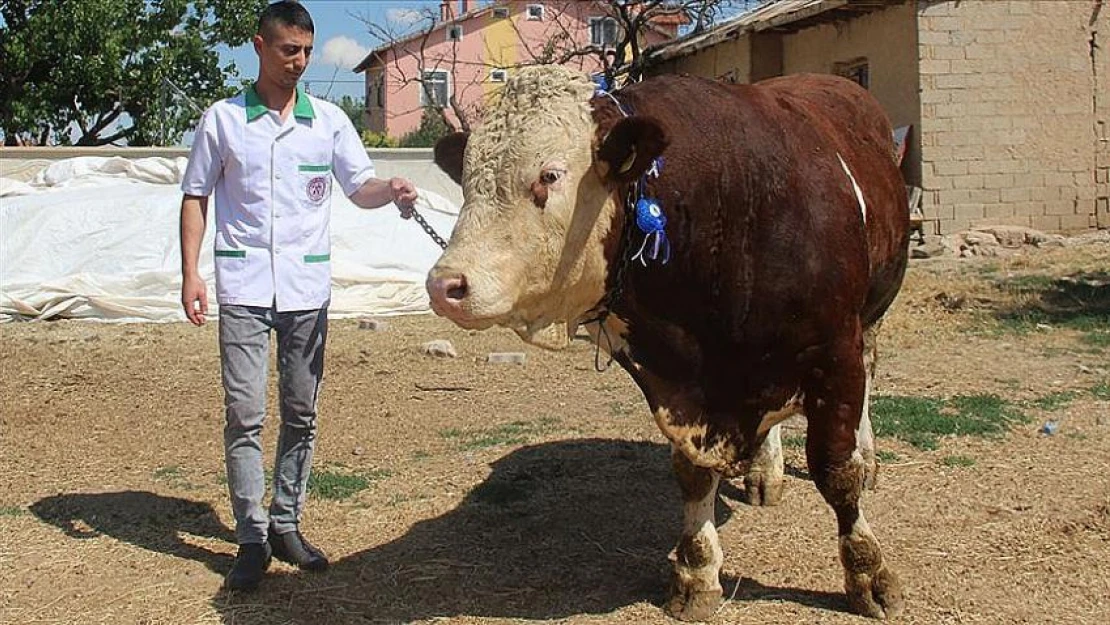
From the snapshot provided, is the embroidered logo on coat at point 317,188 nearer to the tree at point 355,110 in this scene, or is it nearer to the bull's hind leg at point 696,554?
the bull's hind leg at point 696,554

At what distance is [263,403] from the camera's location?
4309 millimetres

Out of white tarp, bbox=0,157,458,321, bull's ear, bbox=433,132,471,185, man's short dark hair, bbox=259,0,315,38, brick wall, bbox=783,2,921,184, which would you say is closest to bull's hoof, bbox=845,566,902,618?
bull's ear, bbox=433,132,471,185

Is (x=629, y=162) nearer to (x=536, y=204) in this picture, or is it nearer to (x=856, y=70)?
(x=536, y=204)

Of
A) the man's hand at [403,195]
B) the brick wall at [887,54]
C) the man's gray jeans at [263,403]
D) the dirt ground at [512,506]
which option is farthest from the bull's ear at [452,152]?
the brick wall at [887,54]

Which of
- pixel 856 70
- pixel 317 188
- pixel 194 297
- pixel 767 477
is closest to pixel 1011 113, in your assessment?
pixel 856 70

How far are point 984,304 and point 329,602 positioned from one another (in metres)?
7.80

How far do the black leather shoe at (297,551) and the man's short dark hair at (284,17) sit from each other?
1799mm

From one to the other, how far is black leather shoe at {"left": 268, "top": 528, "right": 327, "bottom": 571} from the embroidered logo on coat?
4.02 feet

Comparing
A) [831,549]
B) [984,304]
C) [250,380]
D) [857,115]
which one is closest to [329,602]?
[250,380]

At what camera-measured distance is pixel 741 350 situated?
359 cm

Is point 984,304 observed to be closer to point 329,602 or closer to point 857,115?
point 857,115

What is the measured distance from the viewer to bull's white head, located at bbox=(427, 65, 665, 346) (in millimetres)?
3035

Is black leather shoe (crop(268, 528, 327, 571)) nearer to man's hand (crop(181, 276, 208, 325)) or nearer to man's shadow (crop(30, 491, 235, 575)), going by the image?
man's shadow (crop(30, 491, 235, 575))

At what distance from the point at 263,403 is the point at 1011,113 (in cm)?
1322
